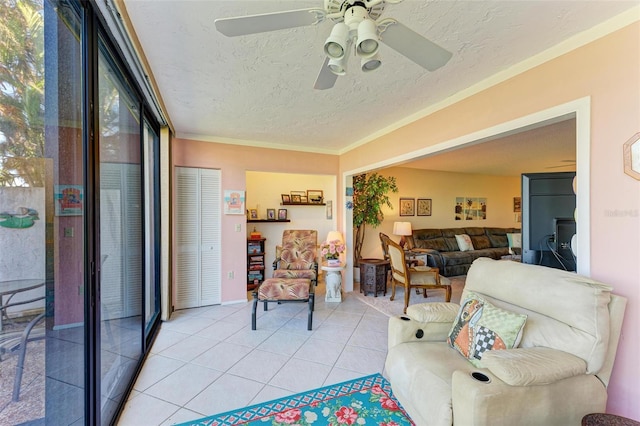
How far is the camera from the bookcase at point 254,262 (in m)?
4.61

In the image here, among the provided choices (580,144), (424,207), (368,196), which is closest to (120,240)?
(580,144)

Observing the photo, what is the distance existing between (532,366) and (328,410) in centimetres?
123

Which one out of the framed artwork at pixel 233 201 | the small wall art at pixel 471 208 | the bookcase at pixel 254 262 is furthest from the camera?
the small wall art at pixel 471 208

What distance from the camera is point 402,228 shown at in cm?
533

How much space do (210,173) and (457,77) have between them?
3.25 meters

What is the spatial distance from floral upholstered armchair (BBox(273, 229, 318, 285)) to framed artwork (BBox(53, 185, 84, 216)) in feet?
9.31

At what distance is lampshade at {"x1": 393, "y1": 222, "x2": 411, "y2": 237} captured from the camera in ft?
17.4

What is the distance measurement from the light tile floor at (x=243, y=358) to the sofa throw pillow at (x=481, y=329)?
2.84ft

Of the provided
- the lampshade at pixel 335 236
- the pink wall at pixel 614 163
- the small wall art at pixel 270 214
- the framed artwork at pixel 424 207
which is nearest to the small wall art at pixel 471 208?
the framed artwork at pixel 424 207

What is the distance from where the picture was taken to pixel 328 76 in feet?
4.78

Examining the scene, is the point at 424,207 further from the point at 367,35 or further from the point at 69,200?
the point at 69,200

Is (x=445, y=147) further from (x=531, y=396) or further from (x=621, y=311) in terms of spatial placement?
(x=531, y=396)

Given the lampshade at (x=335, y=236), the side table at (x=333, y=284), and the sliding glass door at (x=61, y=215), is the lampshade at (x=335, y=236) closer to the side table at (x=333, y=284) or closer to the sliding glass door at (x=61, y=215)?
the side table at (x=333, y=284)

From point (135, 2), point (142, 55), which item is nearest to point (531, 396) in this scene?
point (135, 2)
